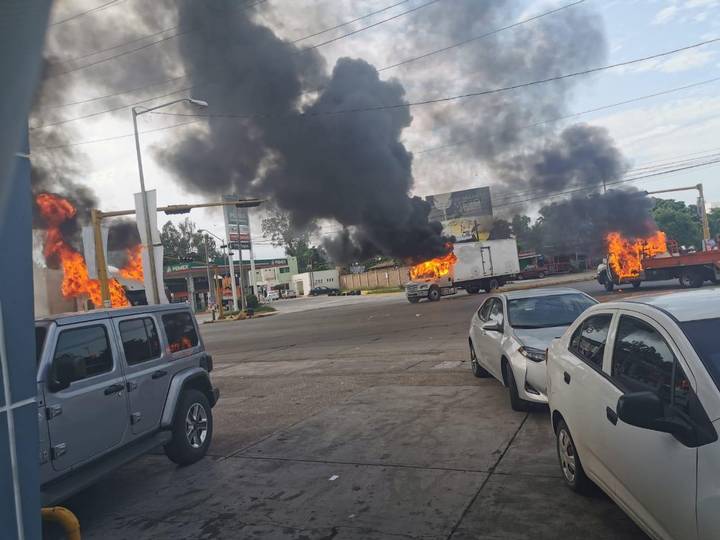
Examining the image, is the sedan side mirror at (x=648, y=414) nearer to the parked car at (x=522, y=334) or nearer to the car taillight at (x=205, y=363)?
the parked car at (x=522, y=334)

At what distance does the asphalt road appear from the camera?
3.91 meters

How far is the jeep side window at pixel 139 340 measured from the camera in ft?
16.8

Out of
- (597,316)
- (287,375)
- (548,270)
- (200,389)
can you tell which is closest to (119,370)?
(200,389)

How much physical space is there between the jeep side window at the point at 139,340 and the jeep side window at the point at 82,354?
0.24 metres

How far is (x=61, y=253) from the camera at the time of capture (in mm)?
22078

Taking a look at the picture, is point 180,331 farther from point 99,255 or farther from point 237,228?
point 237,228

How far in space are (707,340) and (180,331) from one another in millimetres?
4968

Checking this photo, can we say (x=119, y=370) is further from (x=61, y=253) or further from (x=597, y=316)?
(x=61, y=253)

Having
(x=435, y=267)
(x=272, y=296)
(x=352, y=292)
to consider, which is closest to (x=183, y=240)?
(x=272, y=296)

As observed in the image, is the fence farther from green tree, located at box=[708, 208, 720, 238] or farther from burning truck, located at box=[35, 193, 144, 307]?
green tree, located at box=[708, 208, 720, 238]

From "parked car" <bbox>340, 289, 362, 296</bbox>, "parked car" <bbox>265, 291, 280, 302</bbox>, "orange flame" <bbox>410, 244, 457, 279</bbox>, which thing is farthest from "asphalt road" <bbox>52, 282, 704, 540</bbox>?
"parked car" <bbox>265, 291, 280, 302</bbox>

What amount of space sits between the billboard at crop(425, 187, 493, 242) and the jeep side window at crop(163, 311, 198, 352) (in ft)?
160

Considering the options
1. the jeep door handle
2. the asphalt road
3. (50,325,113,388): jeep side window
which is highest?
(50,325,113,388): jeep side window

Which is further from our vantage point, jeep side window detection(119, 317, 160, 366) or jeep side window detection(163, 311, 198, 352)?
jeep side window detection(163, 311, 198, 352)
